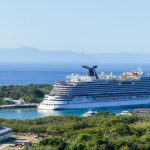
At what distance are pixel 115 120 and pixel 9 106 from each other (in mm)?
21671

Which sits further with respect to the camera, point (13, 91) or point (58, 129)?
point (13, 91)

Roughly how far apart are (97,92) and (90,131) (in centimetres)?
2725

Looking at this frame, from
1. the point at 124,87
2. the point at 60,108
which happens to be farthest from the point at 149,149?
the point at 124,87

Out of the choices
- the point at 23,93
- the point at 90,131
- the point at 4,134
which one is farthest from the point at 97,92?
the point at 4,134

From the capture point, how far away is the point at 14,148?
36094 millimetres

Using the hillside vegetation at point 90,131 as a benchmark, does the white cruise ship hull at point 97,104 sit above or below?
above

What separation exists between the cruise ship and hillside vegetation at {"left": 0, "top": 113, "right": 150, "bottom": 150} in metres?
12.1

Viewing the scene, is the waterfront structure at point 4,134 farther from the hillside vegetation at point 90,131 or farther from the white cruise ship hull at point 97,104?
the white cruise ship hull at point 97,104

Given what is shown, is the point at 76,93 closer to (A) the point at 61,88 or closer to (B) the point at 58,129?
(A) the point at 61,88

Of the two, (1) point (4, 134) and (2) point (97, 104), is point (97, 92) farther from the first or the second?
(1) point (4, 134)

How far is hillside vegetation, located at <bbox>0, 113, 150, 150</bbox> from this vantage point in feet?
112

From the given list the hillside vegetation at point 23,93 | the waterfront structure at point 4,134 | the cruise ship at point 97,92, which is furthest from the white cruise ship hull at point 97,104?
the waterfront structure at point 4,134

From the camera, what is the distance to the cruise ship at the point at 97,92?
6562 cm

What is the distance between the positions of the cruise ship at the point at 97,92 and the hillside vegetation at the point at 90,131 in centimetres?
1214
